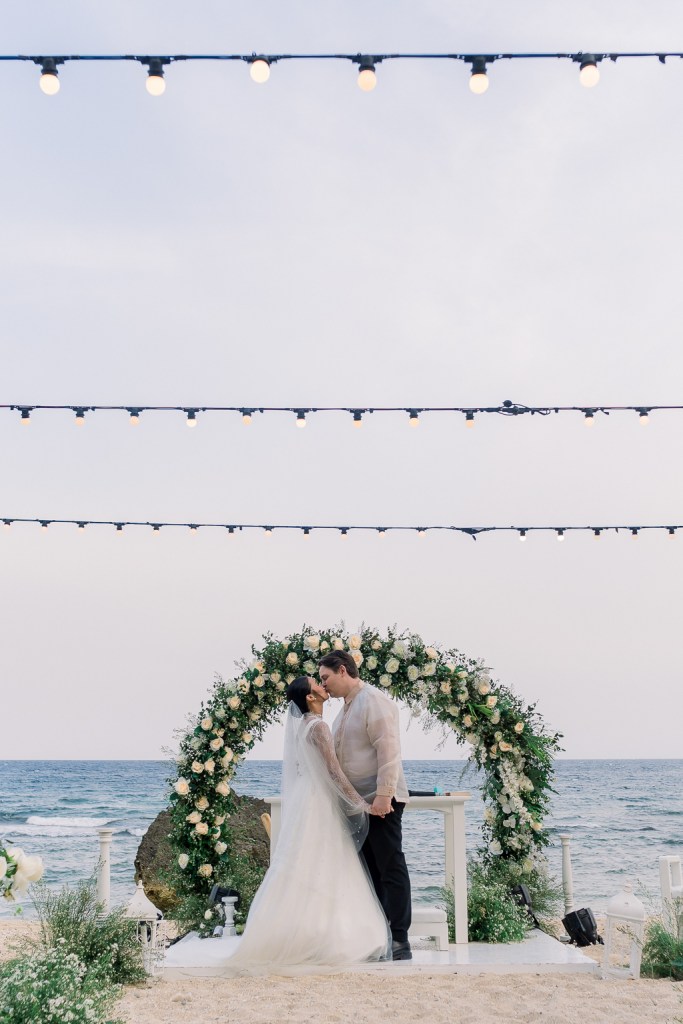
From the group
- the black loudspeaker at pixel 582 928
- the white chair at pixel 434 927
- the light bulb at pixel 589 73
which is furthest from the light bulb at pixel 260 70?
the black loudspeaker at pixel 582 928

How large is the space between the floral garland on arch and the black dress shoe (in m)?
1.74

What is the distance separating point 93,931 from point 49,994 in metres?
Answer: 1.73

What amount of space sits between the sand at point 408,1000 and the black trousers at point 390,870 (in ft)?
1.26

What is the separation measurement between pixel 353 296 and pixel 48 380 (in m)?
3.65

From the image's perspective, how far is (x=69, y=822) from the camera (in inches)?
1120

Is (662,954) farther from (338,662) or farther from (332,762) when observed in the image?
(338,662)

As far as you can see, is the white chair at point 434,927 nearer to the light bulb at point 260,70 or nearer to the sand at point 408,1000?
the sand at point 408,1000

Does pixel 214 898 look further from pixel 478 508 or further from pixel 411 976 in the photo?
pixel 478 508

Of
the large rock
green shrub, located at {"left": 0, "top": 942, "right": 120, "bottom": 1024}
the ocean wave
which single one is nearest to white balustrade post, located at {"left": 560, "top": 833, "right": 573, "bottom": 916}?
the large rock

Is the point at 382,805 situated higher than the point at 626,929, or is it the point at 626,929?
the point at 382,805

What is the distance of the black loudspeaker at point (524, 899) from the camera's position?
7023 mm

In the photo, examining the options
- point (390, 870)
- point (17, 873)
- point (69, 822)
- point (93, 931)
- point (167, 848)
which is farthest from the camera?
point (69, 822)

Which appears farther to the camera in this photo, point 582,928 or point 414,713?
point 414,713

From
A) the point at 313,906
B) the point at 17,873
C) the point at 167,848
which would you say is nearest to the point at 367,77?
the point at 17,873
